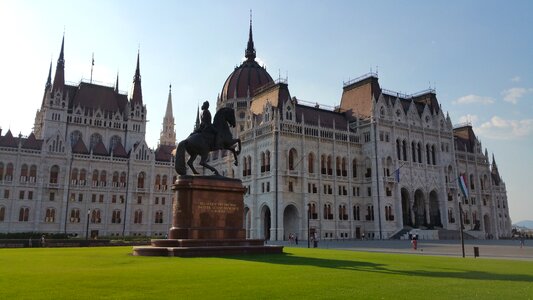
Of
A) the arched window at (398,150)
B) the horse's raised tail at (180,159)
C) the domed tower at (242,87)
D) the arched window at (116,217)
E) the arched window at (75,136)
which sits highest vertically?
the domed tower at (242,87)

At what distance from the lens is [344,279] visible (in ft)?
48.2

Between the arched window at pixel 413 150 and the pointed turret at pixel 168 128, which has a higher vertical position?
the pointed turret at pixel 168 128

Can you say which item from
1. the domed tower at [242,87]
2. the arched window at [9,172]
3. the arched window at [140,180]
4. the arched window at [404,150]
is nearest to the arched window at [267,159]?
the domed tower at [242,87]

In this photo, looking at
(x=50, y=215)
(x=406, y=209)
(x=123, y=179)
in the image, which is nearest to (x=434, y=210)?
(x=406, y=209)

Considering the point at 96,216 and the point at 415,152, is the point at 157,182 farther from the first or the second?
the point at 415,152

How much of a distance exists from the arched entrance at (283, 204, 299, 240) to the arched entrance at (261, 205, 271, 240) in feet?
9.48

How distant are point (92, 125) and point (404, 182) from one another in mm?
67629

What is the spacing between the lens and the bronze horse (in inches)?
1130

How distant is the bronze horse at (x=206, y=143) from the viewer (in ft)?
94.2

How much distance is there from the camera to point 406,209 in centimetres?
8300

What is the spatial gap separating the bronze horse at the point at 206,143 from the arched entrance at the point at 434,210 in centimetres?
6522

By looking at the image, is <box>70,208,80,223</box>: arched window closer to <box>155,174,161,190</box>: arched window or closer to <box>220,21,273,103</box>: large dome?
<box>155,174,161,190</box>: arched window

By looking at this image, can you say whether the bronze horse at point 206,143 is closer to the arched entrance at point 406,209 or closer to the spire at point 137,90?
the arched entrance at point 406,209

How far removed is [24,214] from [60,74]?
35.2 metres
